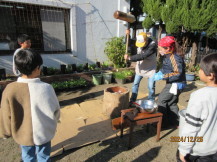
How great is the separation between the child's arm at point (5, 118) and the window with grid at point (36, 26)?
4.48 meters

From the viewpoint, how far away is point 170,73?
110 inches

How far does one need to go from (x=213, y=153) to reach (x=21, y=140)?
6.33 feet

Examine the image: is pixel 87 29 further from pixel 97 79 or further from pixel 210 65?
pixel 210 65

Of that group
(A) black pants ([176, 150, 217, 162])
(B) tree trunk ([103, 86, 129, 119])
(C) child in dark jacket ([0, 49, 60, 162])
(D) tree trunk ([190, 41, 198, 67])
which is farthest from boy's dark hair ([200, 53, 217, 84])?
(D) tree trunk ([190, 41, 198, 67])

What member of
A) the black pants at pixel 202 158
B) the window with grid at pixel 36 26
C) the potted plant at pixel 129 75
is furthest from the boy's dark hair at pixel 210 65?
the window with grid at pixel 36 26

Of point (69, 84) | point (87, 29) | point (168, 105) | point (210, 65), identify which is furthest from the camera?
point (87, 29)

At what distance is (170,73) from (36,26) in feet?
16.3

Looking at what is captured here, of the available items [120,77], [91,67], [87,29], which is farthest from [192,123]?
[87,29]

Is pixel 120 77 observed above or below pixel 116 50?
below

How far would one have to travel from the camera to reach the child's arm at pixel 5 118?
5.05 feet

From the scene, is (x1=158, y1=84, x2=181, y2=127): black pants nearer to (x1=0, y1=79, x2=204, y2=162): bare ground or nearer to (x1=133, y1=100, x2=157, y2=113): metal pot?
(x1=0, y1=79, x2=204, y2=162): bare ground

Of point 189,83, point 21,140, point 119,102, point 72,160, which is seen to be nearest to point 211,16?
point 189,83

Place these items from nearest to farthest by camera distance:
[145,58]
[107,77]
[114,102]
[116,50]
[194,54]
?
[114,102] → [145,58] → [107,77] → [116,50] → [194,54]

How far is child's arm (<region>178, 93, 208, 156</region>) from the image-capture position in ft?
4.55
